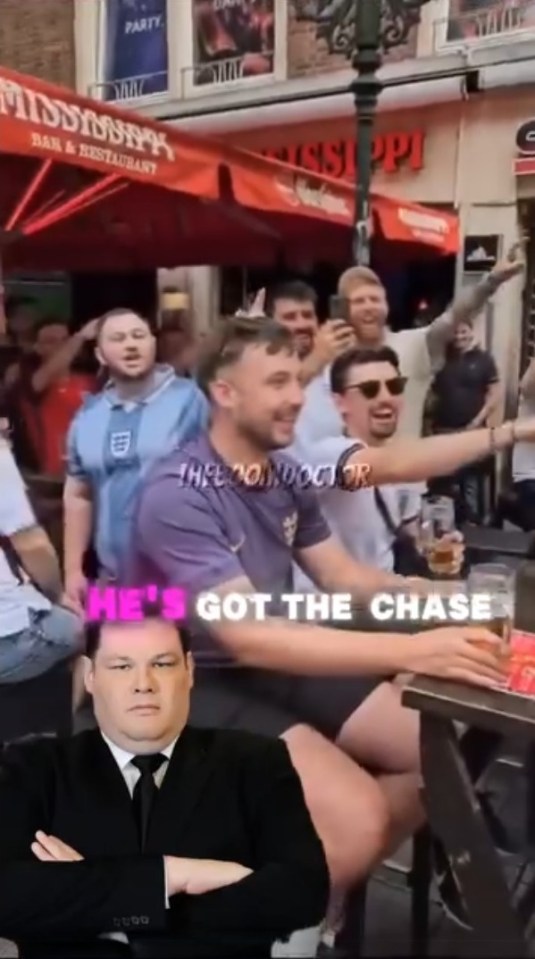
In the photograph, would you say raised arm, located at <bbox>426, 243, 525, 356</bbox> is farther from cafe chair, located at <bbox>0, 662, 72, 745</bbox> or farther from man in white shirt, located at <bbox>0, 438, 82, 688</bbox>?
cafe chair, located at <bbox>0, 662, 72, 745</bbox>

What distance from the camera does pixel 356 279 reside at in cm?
165

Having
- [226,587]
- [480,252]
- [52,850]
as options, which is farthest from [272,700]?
[480,252]

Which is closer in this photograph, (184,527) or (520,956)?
(184,527)

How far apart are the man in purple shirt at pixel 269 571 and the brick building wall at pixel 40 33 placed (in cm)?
48

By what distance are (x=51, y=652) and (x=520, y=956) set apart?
2.94 ft

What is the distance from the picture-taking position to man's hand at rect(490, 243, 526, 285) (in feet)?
5.21

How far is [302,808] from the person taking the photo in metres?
1.75

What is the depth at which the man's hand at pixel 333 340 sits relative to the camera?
5.43ft

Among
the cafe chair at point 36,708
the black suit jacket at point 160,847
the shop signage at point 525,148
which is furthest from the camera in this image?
the cafe chair at point 36,708

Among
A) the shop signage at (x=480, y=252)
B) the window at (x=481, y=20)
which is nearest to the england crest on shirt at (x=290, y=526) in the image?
the shop signage at (x=480, y=252)

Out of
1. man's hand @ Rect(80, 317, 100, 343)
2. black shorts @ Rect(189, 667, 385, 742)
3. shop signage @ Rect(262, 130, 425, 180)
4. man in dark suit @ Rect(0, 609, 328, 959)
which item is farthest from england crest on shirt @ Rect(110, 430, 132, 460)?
shop signage @ Rect(262, 130, 425, 180)

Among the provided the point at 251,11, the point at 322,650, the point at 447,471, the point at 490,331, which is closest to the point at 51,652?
the point at 322,650

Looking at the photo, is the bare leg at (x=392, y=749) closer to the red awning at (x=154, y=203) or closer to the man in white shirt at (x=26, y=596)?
the man in white shirt at (x=26, y=596)

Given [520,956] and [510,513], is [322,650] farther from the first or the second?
[520,956]
